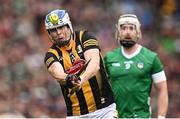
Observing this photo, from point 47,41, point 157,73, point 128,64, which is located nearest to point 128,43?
point 128,64

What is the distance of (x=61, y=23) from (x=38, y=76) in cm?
653

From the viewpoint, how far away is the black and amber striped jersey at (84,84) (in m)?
8.75

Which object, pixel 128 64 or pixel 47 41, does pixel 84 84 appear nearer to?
pixel 128 64

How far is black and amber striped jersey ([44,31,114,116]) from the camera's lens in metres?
8.75

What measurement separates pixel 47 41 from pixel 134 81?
21.0ft

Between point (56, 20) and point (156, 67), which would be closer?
point (56, 20)

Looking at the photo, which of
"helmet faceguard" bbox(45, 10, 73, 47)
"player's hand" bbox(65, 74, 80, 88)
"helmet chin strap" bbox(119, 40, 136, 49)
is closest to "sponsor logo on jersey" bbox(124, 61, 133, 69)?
"helmet chin strap" bbox(119, 40, 136, 49)

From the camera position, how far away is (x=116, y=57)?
34.0 ft

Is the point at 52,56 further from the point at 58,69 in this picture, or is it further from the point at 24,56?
the point at 24,56

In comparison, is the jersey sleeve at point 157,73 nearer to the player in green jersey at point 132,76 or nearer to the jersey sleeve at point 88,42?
the player in green jersey at point 132,76

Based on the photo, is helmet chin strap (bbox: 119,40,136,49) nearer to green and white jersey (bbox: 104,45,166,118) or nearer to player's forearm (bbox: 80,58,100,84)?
green and white jersey (bbox: 104,45,166,118)

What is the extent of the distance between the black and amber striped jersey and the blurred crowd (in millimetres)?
4404

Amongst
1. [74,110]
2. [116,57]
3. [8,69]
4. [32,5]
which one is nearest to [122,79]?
[116,57]

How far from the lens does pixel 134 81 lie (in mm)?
10172
